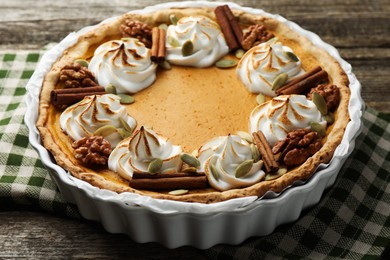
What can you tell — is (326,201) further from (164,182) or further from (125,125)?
(125,125)

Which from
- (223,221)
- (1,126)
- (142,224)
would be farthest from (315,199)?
(1,126)

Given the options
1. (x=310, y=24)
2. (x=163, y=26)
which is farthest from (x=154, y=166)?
(x=310, y=24)

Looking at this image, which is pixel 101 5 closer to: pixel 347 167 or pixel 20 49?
pixel 20 49

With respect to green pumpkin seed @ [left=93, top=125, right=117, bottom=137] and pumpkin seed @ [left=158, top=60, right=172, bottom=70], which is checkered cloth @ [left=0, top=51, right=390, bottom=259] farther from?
pumpkin seed @ [left=158, top=60, right=172, bottom=70]

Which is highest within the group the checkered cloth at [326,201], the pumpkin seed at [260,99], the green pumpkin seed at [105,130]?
the green pumpkin seed at [105,130]

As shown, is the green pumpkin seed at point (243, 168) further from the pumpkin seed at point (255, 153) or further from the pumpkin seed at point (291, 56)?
the pumpkin seed at point (291, 56)

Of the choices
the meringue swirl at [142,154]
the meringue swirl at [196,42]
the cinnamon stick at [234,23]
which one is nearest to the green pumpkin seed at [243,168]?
the meringue swirl at [142,154]
